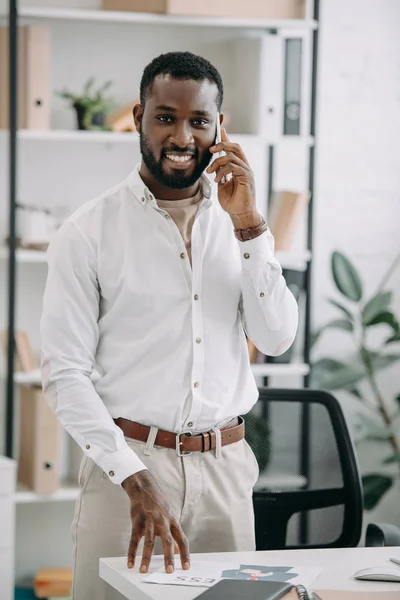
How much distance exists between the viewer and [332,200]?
4164 mm

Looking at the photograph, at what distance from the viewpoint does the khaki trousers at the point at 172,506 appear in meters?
1.99

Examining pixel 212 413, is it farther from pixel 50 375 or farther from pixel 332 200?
pixel 332 200

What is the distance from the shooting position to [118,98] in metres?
3.84

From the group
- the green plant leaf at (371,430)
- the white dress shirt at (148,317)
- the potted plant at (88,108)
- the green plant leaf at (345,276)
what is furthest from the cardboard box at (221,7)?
the white dress shirt at (148,317)

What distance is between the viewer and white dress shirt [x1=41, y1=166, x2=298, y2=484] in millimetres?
1978

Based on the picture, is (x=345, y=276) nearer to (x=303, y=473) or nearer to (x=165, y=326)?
(x=303, y=473)

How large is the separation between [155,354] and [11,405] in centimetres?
166

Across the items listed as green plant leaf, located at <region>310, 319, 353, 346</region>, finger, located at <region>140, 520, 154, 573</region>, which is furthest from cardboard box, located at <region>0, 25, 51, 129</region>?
finger, located at <region>140, 520, 154, 573</region>

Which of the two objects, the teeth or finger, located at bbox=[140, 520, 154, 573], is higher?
the teeth

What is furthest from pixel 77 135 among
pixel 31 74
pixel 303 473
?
pixel 303 473

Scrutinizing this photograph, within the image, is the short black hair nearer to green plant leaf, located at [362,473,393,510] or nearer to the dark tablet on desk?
the dark tablet on desk

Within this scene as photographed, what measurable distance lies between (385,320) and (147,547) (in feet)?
7.61

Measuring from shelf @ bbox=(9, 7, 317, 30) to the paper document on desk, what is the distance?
7.45 ft

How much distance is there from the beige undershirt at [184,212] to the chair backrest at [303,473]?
49 centimetres
